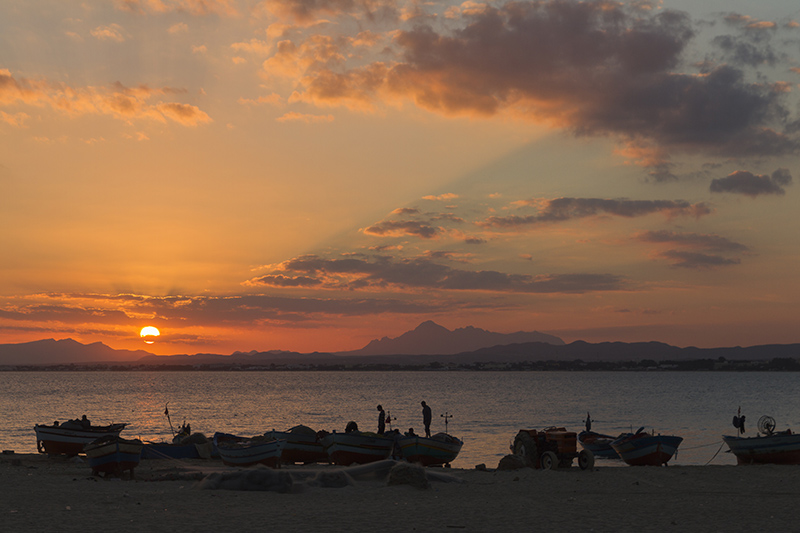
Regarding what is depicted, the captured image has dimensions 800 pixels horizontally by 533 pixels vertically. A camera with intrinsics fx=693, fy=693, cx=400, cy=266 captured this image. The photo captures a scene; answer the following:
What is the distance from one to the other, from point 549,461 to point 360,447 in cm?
884

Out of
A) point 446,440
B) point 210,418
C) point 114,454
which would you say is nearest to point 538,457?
point 446,440

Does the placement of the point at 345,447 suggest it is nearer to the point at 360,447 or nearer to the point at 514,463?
the point at 360,447

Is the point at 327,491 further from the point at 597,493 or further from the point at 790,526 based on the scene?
the point at 790,526

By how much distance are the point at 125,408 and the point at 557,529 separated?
9907 centimetres

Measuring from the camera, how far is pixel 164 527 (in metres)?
15.8

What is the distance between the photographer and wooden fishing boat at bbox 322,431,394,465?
32.4 metres

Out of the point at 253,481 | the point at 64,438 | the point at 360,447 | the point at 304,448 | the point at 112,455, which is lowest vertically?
the point at 304,448

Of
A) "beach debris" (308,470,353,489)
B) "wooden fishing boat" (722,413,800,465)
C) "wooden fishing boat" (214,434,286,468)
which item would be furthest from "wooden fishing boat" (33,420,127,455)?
"wooden fishing boat" (722,413,800,465)

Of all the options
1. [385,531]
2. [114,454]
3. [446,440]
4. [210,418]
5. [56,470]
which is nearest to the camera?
[385,531]

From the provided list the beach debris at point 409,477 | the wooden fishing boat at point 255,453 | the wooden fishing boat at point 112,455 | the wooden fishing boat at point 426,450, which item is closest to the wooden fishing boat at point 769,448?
the wooden fishing boat at point 426,450

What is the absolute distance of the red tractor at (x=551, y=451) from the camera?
28.9 m

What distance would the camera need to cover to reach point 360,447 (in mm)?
32469

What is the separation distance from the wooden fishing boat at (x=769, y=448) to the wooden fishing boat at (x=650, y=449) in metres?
2.88

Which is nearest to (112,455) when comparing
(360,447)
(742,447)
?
(360,447)
